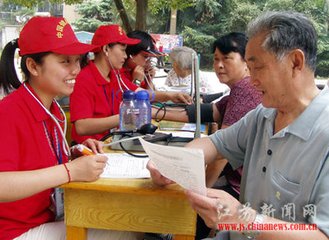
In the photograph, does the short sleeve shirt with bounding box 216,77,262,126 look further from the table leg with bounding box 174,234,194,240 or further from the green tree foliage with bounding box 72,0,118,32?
the green tree foliage with bounding box 72,0,118,32

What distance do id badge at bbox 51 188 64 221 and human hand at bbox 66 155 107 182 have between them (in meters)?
0.21

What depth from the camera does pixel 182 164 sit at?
38.8 inches

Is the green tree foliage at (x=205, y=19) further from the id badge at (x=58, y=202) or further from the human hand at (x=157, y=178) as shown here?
the human hand at (x=157, y=178)

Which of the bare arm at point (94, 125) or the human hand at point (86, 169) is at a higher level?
the human hand at point (86, 169)

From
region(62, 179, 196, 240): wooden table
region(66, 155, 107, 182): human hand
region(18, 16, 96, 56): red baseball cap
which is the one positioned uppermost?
region(18, 16, 96, 56): red baseball cap

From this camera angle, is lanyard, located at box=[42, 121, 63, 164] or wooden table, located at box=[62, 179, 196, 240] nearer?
wooden table, located at box=[62, 179, 196, 240]


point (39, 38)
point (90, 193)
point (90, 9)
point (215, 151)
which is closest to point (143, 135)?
point (215, 151)

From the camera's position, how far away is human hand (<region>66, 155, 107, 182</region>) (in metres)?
1.27

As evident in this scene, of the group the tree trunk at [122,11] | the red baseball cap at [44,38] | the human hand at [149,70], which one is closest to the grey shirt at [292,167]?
the red baseball cap at [44,38]

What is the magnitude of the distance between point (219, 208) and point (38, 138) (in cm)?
77

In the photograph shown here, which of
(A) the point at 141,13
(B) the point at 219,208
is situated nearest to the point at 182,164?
(B) the point at 219,208

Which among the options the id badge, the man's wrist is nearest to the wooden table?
the id badge

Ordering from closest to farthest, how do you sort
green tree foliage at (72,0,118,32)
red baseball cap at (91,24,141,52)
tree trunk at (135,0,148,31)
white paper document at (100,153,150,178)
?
white paper document at (100,153,150,178) < red baseball cap at (91,24,141,52) < tree trunk at (135,0,148,31) < green tree foliage at (72,0,118,32)

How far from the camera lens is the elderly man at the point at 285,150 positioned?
3.34 feet
